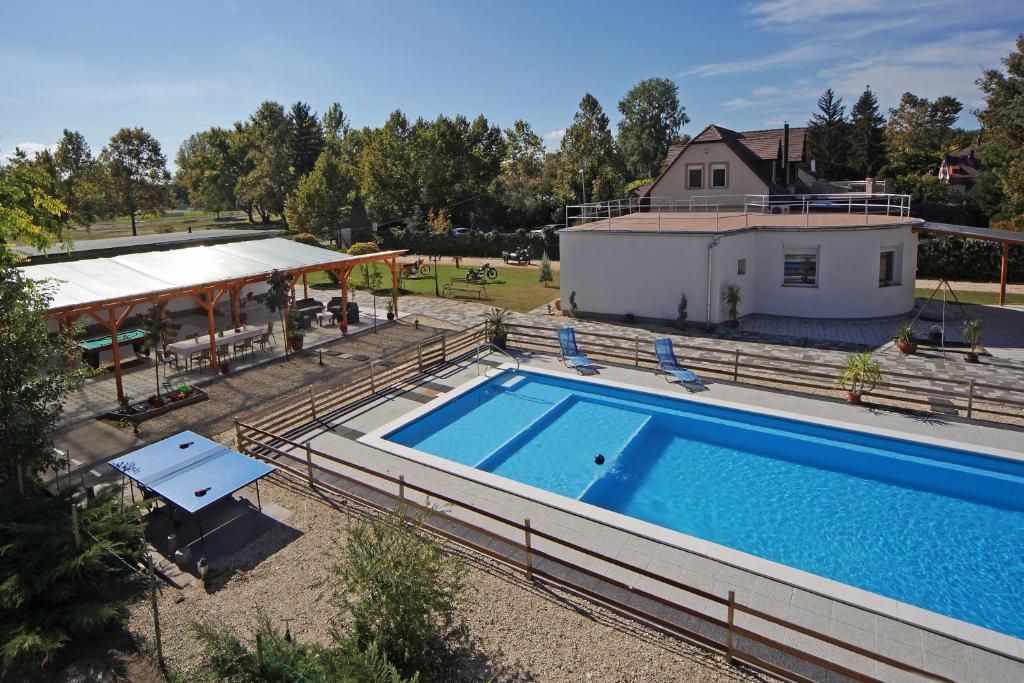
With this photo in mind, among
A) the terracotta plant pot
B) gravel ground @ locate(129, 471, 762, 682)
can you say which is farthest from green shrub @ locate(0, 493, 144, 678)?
the terracotta plant pot

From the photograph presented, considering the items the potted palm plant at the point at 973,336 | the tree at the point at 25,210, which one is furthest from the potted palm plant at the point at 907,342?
the tree at the point at 25,210

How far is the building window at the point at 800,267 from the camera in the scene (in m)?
21.6

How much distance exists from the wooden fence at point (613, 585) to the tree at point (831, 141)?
68.0m

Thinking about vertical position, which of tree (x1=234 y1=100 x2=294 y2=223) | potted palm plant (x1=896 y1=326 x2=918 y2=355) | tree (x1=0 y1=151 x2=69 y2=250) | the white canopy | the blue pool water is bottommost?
the blue pool water

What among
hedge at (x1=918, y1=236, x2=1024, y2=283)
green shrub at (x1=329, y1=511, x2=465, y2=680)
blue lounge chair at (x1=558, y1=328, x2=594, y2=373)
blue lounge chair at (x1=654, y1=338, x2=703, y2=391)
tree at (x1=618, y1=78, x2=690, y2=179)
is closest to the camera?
green shrub at (x1=329, y1=511, x2=465, y2=680)

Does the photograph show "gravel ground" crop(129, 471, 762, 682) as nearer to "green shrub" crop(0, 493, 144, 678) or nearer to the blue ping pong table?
"green shrub" crop(0, 493, 144, 678)

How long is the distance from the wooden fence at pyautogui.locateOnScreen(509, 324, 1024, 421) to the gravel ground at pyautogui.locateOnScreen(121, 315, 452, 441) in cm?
427

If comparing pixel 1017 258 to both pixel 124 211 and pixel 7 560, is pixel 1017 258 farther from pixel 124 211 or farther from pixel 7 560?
pixel 124 211

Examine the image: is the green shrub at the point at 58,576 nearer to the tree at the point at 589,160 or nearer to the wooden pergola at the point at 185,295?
the wooden pergola at the point at 185,295

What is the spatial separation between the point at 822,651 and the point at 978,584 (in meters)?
3.57

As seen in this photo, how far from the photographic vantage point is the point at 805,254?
21.7m

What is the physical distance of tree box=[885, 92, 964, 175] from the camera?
7106 centimetres

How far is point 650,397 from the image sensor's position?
15.5 metres

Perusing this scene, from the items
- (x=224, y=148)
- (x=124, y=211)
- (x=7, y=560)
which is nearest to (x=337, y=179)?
(x=124, y=211)
